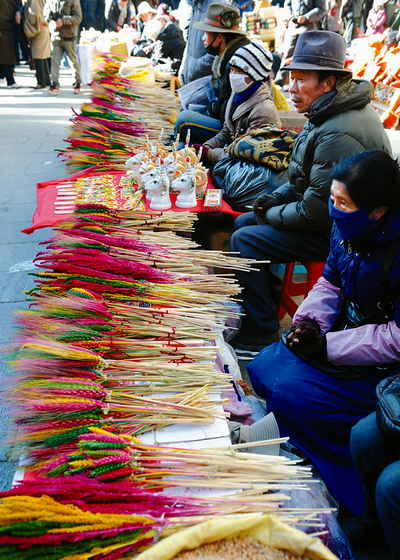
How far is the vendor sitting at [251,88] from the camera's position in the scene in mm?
3123

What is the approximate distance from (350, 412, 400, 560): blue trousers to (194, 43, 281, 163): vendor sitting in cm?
237

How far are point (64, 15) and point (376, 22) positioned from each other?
5900 mm

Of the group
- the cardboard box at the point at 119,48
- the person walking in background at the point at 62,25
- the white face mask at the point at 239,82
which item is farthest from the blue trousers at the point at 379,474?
the person walking in background at the point at 62,25

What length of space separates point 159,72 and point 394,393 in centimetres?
638

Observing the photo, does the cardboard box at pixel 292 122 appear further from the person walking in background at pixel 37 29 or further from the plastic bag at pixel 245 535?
the person walking in background at pixel 37 29

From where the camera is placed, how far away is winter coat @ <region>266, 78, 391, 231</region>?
86.6 inches

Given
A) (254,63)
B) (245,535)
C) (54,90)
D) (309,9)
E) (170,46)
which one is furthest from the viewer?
(54,90)

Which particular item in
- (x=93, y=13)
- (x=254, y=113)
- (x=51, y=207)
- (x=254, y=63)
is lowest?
(x=51, y=207)

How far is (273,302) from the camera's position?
2641 mm

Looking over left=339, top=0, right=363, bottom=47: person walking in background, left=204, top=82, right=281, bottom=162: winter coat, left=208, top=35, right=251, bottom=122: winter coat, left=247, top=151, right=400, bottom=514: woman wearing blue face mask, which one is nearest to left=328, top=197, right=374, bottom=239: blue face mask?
left=247, top=151, right=400, bottom=514: woman wearing blue face mask

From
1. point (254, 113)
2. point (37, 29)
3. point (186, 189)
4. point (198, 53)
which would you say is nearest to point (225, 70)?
point (254, 113)

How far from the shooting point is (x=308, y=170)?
7.85 feet

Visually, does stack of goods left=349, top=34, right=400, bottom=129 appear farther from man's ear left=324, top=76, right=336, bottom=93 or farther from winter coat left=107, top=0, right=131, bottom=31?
winter coat left=107, top=0, right=131, bottom=31

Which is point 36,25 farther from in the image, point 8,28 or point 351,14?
point 351,14
